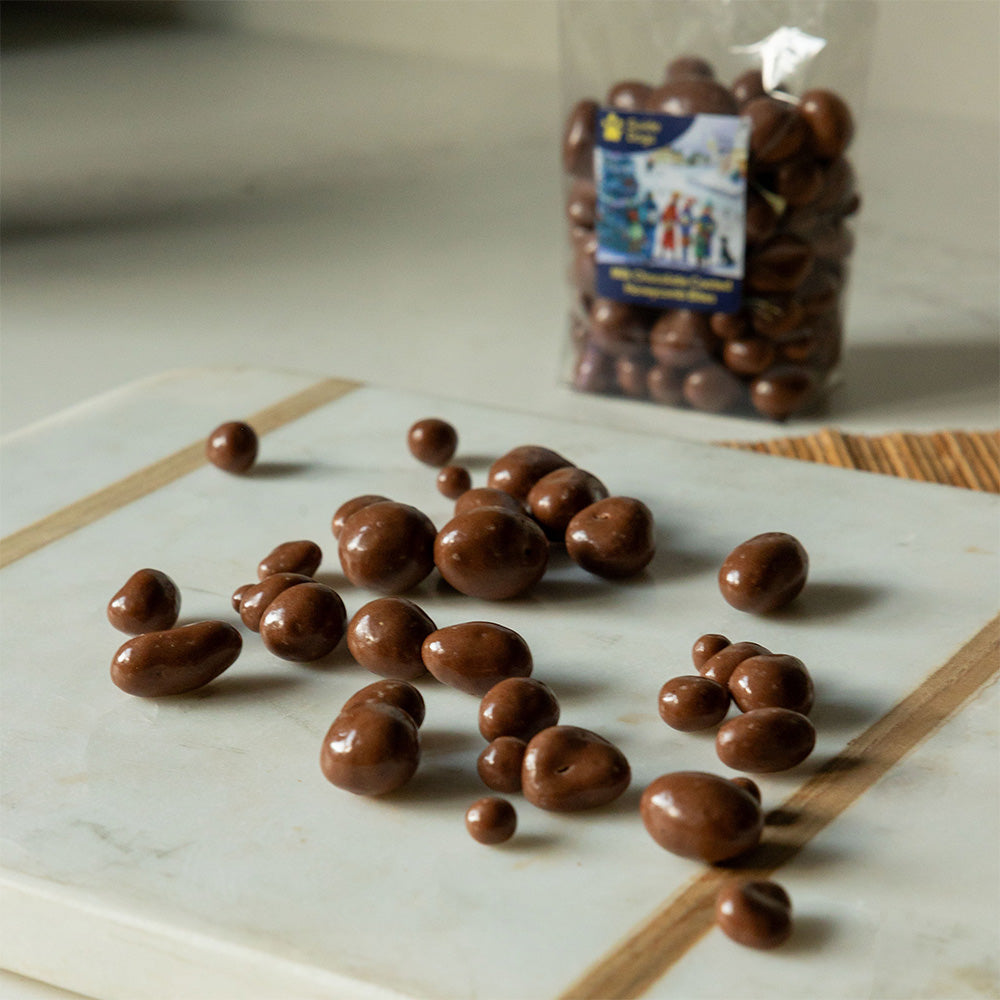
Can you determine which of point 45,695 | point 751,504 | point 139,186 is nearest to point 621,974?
point 45,695

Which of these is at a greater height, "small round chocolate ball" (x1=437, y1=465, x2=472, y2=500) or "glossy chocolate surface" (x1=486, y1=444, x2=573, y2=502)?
"glossy chocolate surface" (x1=486, y1=444, x2=573, y2=502)

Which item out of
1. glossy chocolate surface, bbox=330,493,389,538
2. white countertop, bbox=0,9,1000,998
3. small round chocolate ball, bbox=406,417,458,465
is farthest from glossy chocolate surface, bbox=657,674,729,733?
white countertop, bbox=0,9,1000,998

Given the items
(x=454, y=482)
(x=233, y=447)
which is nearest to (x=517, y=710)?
(x=454, y=482)

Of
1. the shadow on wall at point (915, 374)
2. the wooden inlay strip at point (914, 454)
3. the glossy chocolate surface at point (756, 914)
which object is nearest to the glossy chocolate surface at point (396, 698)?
the glossy chocolate surface at point (756, 914)

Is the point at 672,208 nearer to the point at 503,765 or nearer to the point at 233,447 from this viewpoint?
the point at 233,447

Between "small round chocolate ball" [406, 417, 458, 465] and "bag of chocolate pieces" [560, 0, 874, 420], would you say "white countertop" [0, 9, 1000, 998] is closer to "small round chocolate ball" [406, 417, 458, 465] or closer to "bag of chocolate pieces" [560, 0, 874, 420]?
"bag of chocolate pieces" [560, 0, 874, 420]

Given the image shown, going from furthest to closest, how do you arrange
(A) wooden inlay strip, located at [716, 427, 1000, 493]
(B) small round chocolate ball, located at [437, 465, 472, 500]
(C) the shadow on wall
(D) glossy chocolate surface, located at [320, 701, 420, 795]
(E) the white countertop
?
(E) the white countertop
(C) the shadow on wall
(A) wooden inlay strip, located at [716, 427, 1000, 493]
(B) small round chocolate ball, located at [437, 465, 472, 500]
(D) glossy chocolate surface, located at [320, 701, 420, 795]
